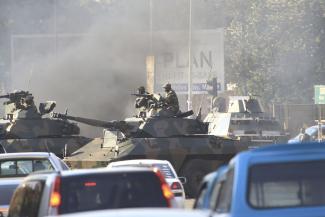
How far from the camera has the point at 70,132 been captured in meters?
28.9

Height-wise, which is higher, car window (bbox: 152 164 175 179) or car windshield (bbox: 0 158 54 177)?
car windshield (bbox: 0 158 54 177)

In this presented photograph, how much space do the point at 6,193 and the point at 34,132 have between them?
12.9 m

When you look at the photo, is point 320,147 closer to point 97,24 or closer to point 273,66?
point 97,24

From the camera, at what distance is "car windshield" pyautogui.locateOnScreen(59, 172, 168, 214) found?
404 inches

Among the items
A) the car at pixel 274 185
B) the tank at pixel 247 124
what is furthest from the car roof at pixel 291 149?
the tank at pixel 247 124

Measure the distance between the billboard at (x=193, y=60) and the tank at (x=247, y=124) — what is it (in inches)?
318

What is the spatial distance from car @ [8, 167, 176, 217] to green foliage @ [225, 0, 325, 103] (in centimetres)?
4850

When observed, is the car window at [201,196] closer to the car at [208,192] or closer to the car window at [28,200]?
the car at [208,192]

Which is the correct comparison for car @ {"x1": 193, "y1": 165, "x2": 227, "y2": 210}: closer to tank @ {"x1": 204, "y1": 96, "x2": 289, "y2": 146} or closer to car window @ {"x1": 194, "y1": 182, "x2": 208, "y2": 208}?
car window @ {"x1": 194, "y1": 182, "x2": 208, "y2": 208}

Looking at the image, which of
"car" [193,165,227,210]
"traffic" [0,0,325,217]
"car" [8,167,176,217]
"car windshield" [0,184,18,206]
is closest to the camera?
"traffic" [0,0,325,217]

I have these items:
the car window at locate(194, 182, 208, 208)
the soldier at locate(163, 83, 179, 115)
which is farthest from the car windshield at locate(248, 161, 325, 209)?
the soldier at locate(163, 83, 179, 115)

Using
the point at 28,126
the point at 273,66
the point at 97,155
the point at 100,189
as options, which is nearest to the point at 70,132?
the point at 28,126

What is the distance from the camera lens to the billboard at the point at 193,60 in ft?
158

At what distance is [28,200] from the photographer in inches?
431
